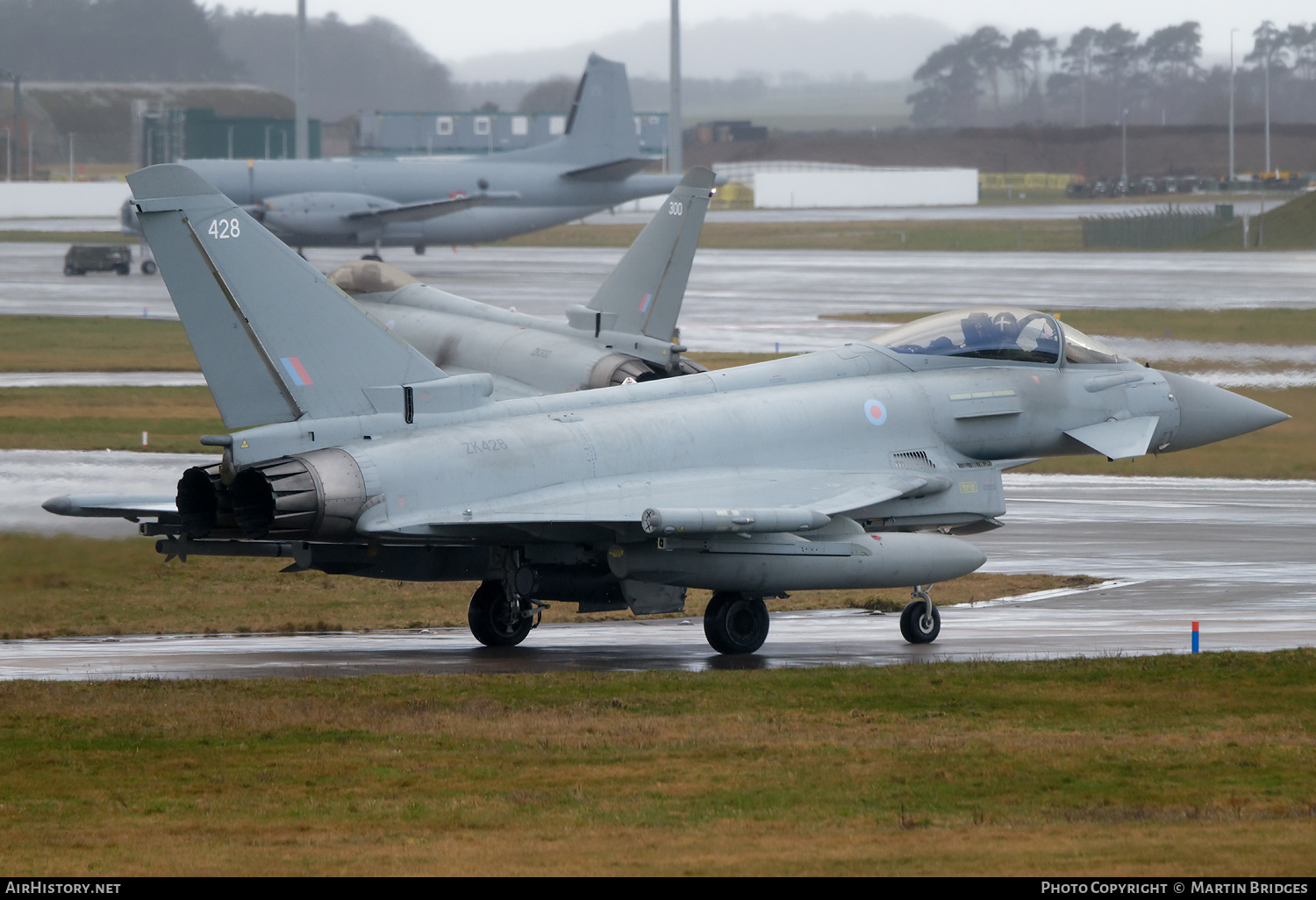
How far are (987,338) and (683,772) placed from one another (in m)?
10.0

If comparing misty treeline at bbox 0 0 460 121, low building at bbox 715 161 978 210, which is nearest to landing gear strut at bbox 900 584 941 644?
low building at bbox 715 161 978 210

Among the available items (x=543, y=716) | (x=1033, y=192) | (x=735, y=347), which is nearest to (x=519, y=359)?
(x=543, y=716)

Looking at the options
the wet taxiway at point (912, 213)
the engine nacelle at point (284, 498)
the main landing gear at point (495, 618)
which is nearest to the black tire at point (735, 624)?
the main landing gear at point (495, 618)

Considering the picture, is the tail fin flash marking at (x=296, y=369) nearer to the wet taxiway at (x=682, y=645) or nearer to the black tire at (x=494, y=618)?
the wet taxiway at (x=682, y=645)

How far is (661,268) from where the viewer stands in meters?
26.7

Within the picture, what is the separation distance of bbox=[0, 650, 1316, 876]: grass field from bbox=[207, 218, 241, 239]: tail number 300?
4.60 metres

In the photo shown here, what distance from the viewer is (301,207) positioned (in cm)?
7300

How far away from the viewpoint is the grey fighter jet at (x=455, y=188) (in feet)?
242

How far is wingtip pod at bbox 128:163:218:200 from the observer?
17.0m

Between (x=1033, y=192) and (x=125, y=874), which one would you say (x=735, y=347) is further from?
(x=1033, y=192)

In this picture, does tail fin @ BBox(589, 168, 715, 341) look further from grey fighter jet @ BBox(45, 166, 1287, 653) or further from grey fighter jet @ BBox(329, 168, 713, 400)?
grey fighter jet @ BBox(45, 166, 1287, 653)

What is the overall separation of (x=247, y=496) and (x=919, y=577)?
24.3 feet

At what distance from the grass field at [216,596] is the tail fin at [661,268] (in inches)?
182

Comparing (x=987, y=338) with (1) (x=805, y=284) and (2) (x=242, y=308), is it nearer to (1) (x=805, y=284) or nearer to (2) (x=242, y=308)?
(2) (x=242, y=308)
